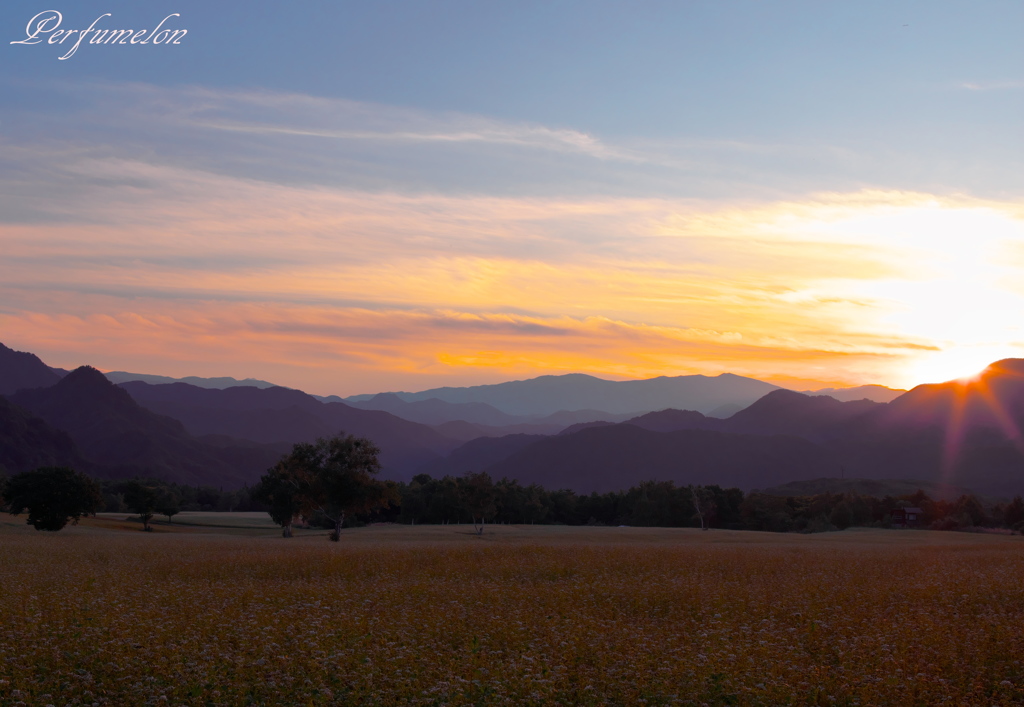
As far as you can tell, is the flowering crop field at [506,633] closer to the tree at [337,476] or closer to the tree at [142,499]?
the tree at [337,476]

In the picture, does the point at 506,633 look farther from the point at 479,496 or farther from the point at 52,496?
the point at 479,496

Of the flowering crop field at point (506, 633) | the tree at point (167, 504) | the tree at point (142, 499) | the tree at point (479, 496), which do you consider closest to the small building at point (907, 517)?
the tree at point (479, 496)

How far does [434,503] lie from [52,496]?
55239 millimetres

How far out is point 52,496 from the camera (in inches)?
2175

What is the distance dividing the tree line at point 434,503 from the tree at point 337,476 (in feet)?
0.27

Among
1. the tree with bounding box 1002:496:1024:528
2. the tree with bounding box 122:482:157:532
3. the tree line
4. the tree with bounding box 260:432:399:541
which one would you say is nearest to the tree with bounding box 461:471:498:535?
the tree line

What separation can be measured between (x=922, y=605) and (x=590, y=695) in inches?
527

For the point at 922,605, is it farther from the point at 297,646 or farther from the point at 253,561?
the point at 253,561

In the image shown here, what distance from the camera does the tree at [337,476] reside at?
60.8m

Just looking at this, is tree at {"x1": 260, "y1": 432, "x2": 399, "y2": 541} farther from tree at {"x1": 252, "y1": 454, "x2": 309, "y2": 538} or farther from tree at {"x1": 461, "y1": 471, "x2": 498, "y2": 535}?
tree at {"x1": 461, "y1": 471, "x2": 498, "y2": 535}

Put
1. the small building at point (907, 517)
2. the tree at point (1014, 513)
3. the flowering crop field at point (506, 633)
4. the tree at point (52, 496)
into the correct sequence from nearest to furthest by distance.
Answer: the flowering crop field at point (506, 633) → the tree at point (52, 496) → the tree at point (1014, 513) → the small building at point (907, 517)

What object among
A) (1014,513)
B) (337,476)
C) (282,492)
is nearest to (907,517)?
(1014,513)

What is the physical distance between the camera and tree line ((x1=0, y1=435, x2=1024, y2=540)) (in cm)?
5750

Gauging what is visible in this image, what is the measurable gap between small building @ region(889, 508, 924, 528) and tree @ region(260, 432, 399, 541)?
7236 cm
